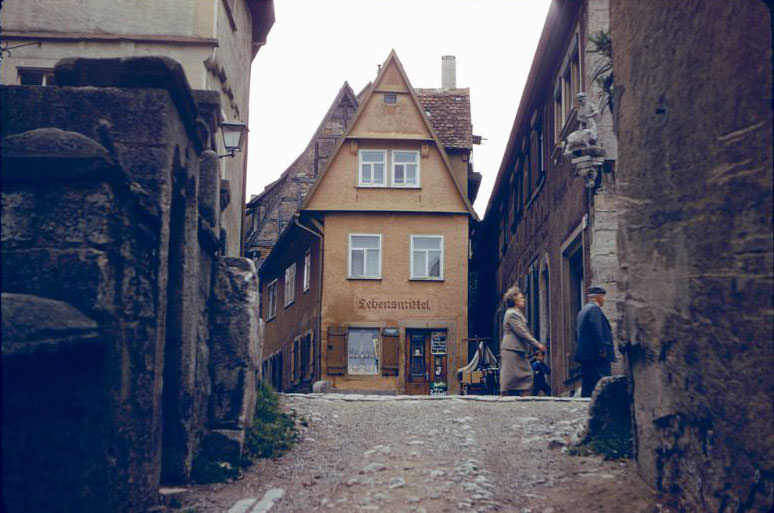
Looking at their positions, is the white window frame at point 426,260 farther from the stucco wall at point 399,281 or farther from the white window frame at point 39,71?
the white window frame at point 39,71

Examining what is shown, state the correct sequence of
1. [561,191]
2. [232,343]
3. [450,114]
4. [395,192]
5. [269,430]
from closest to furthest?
[232,343] < [269,430] < [561,191] < [395,192] < [450,114]

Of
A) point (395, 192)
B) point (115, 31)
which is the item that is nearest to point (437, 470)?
point (115, 31)

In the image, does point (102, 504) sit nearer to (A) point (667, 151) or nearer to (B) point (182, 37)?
(A) point (667, 151)

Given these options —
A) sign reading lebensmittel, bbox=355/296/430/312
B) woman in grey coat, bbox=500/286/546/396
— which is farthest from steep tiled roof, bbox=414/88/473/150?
woman in grey coat, bbox=500/286/546/396

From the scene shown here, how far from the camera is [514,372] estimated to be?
14.7m

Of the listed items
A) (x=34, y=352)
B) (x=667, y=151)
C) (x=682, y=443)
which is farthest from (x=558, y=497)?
(x=34, y=352)

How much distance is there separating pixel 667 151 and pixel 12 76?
543 inches

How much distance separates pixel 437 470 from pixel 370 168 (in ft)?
82.4

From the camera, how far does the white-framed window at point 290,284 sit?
1468 inches

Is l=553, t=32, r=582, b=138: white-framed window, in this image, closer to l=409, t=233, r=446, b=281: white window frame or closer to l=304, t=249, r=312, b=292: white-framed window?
l=409, t=233, r=446, b=281: white window frame

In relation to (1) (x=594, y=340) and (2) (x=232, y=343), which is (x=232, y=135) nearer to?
(1) (x=594, y=340)

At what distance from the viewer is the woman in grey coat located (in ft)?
47.6

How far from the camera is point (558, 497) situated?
813 centimetres

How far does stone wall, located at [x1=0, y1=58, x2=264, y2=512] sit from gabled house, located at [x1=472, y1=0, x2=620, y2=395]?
4.89 m
